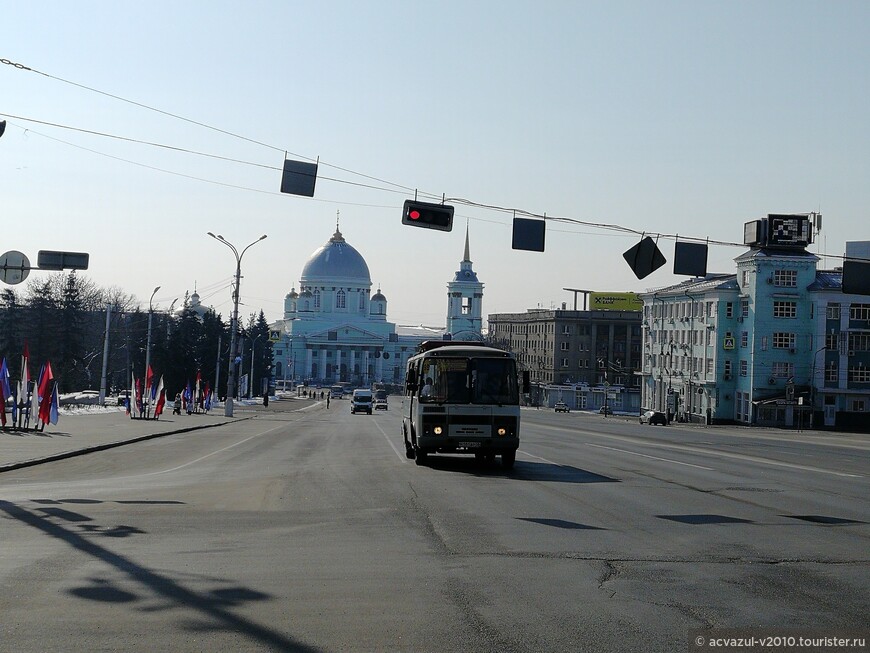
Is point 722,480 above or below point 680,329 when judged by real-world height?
below

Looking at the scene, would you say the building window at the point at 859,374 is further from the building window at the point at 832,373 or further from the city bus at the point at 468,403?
the city bus at the point at 468,403

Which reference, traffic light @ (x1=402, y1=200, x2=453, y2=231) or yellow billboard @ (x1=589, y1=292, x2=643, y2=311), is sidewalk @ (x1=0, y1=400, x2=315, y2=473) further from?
yellow billboard @ (x1=589, y1=292, x2=643, y2=311)

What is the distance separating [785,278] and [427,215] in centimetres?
7025

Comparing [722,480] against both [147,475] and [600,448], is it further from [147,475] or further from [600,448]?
[600,448]

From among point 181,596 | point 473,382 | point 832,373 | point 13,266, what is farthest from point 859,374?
point 181,596

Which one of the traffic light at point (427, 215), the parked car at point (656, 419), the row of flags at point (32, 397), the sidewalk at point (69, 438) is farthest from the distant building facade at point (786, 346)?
the traffic light at point (427, 215)

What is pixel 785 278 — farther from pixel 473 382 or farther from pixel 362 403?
pixel 473 382

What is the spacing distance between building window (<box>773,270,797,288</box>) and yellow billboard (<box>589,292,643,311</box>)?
6738cm

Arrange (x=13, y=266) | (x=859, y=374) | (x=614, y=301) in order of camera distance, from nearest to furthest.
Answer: (x=13, y=266), (x=859, y=374), (x=614, y=301)

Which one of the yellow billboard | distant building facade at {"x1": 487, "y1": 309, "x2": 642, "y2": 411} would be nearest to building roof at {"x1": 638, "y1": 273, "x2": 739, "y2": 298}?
distant building facade at {"x1": 487, "y1": 309, "x2": 642, "y2": 411}

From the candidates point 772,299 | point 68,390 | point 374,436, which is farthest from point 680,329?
point 374,436

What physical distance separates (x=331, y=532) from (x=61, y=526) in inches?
134

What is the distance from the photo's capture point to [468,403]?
23.7 m

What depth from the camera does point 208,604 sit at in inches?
342
